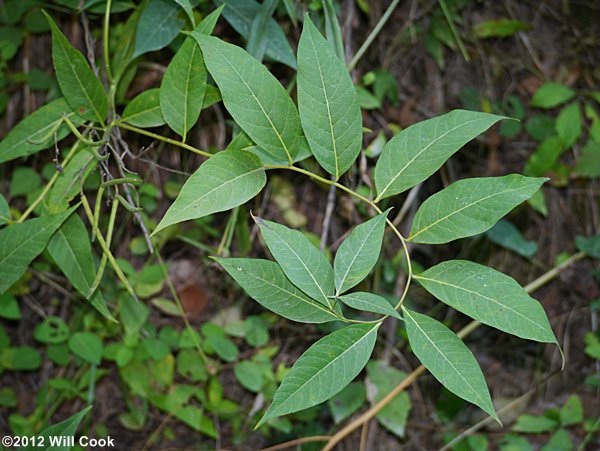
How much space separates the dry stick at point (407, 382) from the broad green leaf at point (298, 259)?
2.16ft

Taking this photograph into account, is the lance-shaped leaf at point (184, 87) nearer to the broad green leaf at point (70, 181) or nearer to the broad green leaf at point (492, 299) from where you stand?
the broad green leaf at point (70, 181)

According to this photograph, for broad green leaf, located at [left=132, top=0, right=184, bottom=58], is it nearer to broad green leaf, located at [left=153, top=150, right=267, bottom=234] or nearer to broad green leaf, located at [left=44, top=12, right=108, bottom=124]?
broad green leaf, located at [left=44, top=12, right=108, bottom=124]

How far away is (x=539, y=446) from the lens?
68.2 inches

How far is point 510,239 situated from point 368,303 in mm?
1062

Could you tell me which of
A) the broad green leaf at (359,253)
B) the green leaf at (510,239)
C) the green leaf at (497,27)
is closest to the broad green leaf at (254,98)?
the broad green leaf at (359,253)

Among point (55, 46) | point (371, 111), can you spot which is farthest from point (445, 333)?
point (371, 111)

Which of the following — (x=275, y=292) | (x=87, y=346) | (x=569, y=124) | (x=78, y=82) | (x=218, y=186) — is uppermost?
(x=78, y=82)

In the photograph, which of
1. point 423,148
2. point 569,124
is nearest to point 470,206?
point 423,148

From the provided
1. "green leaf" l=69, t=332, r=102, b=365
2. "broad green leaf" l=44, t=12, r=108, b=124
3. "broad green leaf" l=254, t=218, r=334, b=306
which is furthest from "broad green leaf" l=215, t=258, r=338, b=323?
"green leaf" l=69, t=332, r=102, b=365

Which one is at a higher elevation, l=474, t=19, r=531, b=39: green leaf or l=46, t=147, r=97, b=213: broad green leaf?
l=474, t=19, r=531, b=39: green leaf

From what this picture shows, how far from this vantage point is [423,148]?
0.80 m

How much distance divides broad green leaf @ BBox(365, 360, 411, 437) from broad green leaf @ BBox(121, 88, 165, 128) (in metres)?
0.87

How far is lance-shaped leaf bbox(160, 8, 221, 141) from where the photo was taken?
0.86 meters

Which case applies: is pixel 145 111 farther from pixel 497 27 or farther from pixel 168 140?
pixel 497 27
